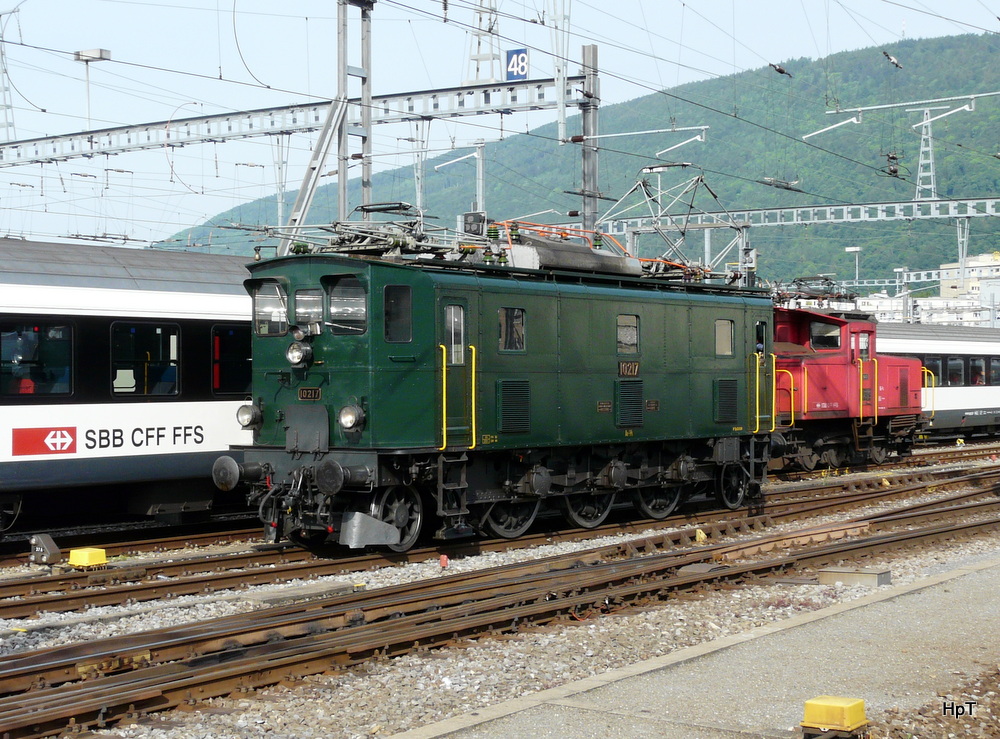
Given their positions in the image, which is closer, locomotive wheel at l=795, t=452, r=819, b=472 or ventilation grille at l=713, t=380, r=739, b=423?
ventilation grille at l=713, t=380, r=739, b=423

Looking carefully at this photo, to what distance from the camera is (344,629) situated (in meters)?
9.42

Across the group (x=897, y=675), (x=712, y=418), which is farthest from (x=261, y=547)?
(x=897, y=675)

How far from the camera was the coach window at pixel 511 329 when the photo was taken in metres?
14.4

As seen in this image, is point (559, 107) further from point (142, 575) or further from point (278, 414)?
point (142, 575)

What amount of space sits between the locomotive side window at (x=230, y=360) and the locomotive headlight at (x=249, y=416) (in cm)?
214

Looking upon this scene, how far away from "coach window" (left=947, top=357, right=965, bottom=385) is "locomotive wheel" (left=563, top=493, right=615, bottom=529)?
2182 cm

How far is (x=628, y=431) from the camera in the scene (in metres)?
16.1

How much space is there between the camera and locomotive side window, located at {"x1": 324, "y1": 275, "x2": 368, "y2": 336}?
13250mm

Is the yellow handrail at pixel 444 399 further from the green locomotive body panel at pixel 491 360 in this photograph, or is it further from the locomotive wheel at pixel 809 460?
the locomotive wheel at pixel 809 460

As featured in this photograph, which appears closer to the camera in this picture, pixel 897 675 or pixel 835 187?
pixel 897 675

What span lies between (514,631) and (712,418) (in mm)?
8532

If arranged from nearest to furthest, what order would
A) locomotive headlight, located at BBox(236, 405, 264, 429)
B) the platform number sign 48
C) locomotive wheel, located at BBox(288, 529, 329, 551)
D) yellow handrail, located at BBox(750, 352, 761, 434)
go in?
locomotive headlight, located at BBox(236, 405, 264, 429), locomotive wheel, located at BBox(288, 529, 329, 551), yellow handrail, located at BBox(750, 352, 761, 434), the platform number sign 48

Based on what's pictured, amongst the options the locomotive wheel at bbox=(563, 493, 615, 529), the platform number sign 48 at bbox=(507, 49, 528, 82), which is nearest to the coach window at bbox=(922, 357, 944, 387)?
the platform number sign 48 at bbox=(507, 49, 528, 82)

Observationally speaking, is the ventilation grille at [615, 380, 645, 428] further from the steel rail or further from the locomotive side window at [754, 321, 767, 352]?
the locomotive side window at [754, 321, 767, 352]
